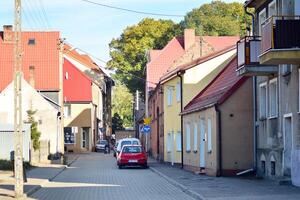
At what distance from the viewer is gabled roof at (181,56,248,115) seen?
2834cm

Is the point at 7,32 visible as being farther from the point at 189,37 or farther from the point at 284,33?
the point at 284,33

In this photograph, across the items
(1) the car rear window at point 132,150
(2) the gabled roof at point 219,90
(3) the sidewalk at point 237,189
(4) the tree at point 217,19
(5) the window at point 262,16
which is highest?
(4) the tree at point 217,19

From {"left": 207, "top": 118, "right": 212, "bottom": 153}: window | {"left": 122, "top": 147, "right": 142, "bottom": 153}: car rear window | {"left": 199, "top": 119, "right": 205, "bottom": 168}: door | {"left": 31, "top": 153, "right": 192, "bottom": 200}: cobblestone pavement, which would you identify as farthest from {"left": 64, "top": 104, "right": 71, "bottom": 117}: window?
{"left": 31, "top": 153, "right": 192, "bottom": 200}: cobblestone pavement

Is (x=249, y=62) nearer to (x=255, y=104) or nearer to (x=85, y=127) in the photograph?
(x=255, y=104)

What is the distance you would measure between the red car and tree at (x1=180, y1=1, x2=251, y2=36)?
1325 inches

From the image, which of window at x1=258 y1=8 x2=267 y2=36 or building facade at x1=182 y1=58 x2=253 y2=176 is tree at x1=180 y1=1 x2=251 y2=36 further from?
window at x1=258 y1=8 x2=267 y2=36

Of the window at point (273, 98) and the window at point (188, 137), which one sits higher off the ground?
the window at point (273, 98)

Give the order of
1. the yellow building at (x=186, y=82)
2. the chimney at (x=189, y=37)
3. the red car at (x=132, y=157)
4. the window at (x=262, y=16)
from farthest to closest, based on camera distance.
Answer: the chimney at (x=189, y=37) < the red car at (x=132, y=157) < the yellow building at (x=186, y=82) < the window at (x=262, y=16)

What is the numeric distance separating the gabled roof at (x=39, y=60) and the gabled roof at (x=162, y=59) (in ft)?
30.3

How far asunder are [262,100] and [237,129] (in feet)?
7.19

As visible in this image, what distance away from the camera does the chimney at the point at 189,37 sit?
58.2 m

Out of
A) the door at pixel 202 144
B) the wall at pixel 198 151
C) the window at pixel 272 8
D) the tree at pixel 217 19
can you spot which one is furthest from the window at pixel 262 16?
the tree at pixel 217 19

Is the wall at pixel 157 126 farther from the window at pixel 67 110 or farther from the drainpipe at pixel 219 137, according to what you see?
the drainpipe at pixel 219 137

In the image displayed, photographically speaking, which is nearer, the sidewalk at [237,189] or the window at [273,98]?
the sidewalk at [237,189]
